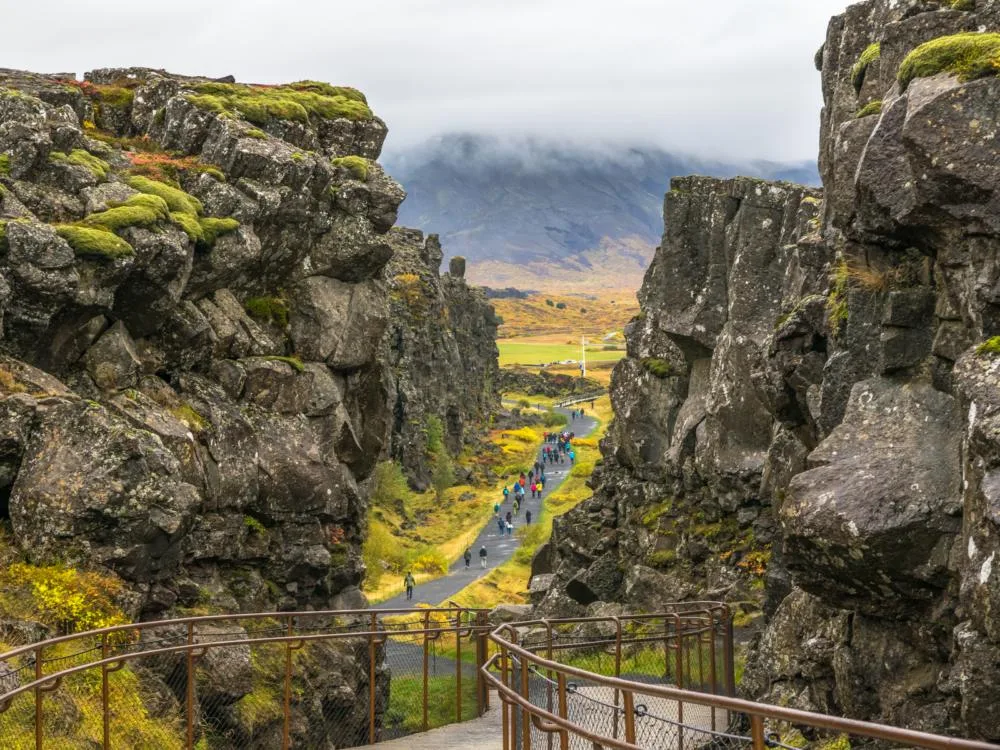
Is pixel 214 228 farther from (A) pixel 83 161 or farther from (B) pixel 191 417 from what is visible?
(B) pixel 191 417

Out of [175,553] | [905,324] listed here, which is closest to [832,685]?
[905,324]

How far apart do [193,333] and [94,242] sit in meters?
4.39

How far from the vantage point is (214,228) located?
3016cm

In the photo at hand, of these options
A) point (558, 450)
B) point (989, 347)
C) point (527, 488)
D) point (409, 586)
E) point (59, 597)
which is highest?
point (989, 347)

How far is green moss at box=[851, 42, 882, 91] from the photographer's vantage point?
21062 millimetres

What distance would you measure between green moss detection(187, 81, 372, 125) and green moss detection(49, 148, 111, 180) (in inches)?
197

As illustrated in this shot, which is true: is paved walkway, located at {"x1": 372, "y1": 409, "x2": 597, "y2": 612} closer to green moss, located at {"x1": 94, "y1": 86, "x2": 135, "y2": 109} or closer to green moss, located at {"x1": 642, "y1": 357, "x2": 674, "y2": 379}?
green moss, located at {"x1": 642, "y1": 357, "x2": 674, "y2": 379}

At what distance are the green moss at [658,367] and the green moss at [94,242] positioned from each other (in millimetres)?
24481

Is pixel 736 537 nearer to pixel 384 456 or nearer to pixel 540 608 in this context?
pixel 540 608

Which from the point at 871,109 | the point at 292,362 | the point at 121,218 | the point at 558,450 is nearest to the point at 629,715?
the point at 871,109

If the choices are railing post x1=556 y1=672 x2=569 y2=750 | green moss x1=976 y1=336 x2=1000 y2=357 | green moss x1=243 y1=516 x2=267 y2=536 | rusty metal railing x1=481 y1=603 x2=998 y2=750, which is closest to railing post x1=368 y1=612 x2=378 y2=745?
rusty metal railing x1=481 y1=603 x2=998 y2=750

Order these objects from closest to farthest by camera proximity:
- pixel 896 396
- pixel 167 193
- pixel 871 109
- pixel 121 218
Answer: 1. pixel 896 396
2. pixel 871 109
3. pixel 121 218
4. pixel 167 193

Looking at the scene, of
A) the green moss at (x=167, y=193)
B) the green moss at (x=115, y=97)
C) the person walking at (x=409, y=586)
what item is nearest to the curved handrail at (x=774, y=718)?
the green moss at (x=167, y=193)

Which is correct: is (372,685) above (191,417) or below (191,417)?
below
